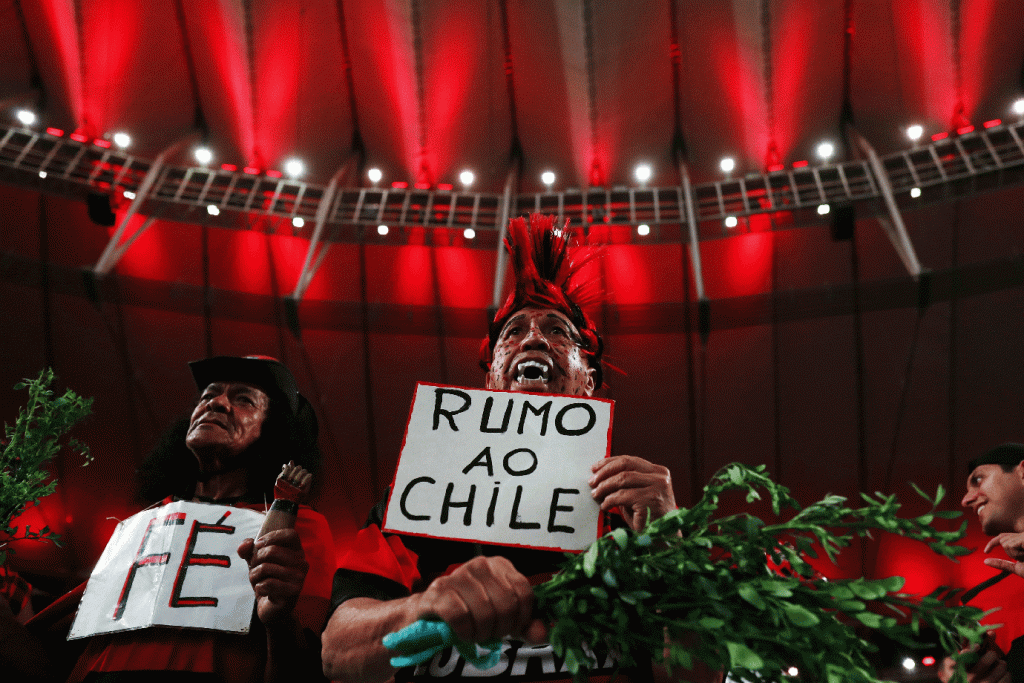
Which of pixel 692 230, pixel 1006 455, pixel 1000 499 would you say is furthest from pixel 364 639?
pixel 692 230

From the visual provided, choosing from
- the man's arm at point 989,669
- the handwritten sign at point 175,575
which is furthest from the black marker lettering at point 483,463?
A: the man's arm at point 989,669

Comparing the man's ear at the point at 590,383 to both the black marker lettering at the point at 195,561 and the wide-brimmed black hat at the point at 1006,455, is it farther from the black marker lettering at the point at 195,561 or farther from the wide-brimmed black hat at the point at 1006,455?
the wide-brimmed black hat at the point at 1006,455

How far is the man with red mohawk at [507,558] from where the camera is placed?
1178 mm

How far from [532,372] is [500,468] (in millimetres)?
432

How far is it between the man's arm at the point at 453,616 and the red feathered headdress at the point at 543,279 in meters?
1.05

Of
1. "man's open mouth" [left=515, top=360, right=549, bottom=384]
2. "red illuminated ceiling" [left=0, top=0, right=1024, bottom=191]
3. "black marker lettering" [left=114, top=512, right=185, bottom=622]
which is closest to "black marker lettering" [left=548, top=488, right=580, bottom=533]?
"man's open mouth" [left=515, top=360, right=549, bottom=384]

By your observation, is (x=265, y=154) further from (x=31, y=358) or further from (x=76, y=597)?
(x=76, y=597)

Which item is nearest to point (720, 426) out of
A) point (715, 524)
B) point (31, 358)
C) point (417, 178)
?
point (417, 178)

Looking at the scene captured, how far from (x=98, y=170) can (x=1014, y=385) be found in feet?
46.5

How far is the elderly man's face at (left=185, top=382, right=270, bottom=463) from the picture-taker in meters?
2.47

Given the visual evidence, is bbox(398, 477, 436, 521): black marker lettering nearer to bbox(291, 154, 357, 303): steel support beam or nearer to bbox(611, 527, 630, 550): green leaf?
bbox(611, 527, 630, 550): green leaf

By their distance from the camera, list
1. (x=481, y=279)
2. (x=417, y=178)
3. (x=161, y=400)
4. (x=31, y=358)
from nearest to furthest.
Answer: (x=31, y=358), (x=161, y=400), (x=481, y=279), (x=417, y=178)

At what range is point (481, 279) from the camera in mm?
12336

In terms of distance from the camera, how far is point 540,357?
77.2 inches
